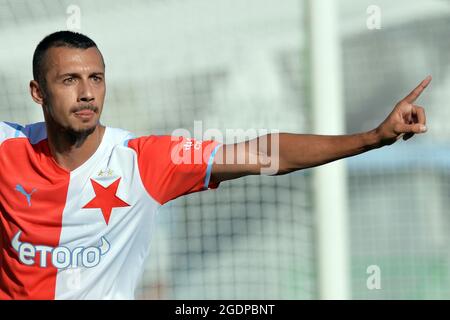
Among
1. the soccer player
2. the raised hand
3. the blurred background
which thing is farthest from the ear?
the raised hand

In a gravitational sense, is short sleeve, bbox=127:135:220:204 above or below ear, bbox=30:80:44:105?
below

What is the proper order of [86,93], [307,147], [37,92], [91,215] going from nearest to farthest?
[307,147] → [86,93] → [91,215] → [37,92]

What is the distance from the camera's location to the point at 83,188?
10.5 ft

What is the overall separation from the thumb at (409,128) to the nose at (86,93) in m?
1.09

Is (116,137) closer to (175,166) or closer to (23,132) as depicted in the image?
(175,166)

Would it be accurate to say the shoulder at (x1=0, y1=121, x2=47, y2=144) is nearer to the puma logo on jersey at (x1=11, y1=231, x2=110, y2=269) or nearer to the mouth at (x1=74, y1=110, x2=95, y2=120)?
the mouth at (x1=74, y1=110, x2=95, y2=120)

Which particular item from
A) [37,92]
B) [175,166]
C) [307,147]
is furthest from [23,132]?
[307,147]

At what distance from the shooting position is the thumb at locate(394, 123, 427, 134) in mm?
2681

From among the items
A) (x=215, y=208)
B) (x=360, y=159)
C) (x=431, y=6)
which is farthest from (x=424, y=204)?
(x=215, y=208)

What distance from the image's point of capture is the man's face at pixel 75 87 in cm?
308

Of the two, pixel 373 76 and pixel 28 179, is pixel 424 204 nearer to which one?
pixel 373 76

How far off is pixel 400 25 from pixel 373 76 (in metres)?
0.42

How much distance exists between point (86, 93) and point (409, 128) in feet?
3.80
